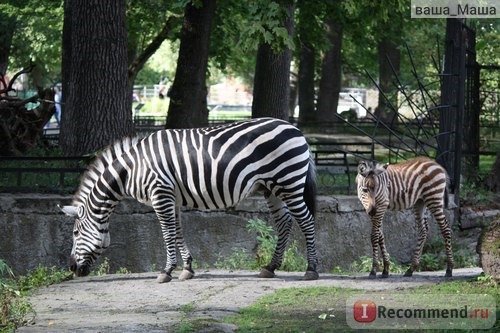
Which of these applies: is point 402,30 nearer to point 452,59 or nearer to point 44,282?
point 452,59

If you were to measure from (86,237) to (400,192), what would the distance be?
388 cm

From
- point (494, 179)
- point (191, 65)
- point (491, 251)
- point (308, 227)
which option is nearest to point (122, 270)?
point (308, 227)

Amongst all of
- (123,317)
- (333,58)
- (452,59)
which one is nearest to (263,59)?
(452,59)

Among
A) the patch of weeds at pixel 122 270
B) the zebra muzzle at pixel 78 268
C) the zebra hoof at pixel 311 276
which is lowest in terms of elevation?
the patch of weeds at pixel 122 270

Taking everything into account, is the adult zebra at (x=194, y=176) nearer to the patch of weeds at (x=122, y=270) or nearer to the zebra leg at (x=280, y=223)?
the zebra leg at (x=280, y=223)

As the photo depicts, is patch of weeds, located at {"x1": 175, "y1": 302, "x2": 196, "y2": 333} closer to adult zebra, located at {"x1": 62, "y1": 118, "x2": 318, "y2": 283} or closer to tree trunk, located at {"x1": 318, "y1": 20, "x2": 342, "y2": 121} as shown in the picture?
adult zebra, located at {"x1": 62, "y1": 118, "x2": 318, "y2": 283}

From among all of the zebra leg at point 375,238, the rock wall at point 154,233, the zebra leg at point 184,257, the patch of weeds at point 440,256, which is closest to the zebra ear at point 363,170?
the zebra leg at point 375,238

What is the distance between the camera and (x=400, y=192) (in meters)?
12.8

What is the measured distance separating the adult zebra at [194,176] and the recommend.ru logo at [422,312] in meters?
2.22

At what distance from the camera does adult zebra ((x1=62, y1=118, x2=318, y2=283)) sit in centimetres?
1262

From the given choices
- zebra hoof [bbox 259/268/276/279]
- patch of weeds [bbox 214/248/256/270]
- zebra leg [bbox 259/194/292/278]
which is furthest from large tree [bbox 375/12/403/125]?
zebra hoof [bbox 259/268/276/279]

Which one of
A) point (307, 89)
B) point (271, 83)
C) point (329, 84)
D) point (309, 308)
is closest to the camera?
point (309, 308)

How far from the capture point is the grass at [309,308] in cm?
947

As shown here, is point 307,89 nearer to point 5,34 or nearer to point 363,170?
point 5,34
